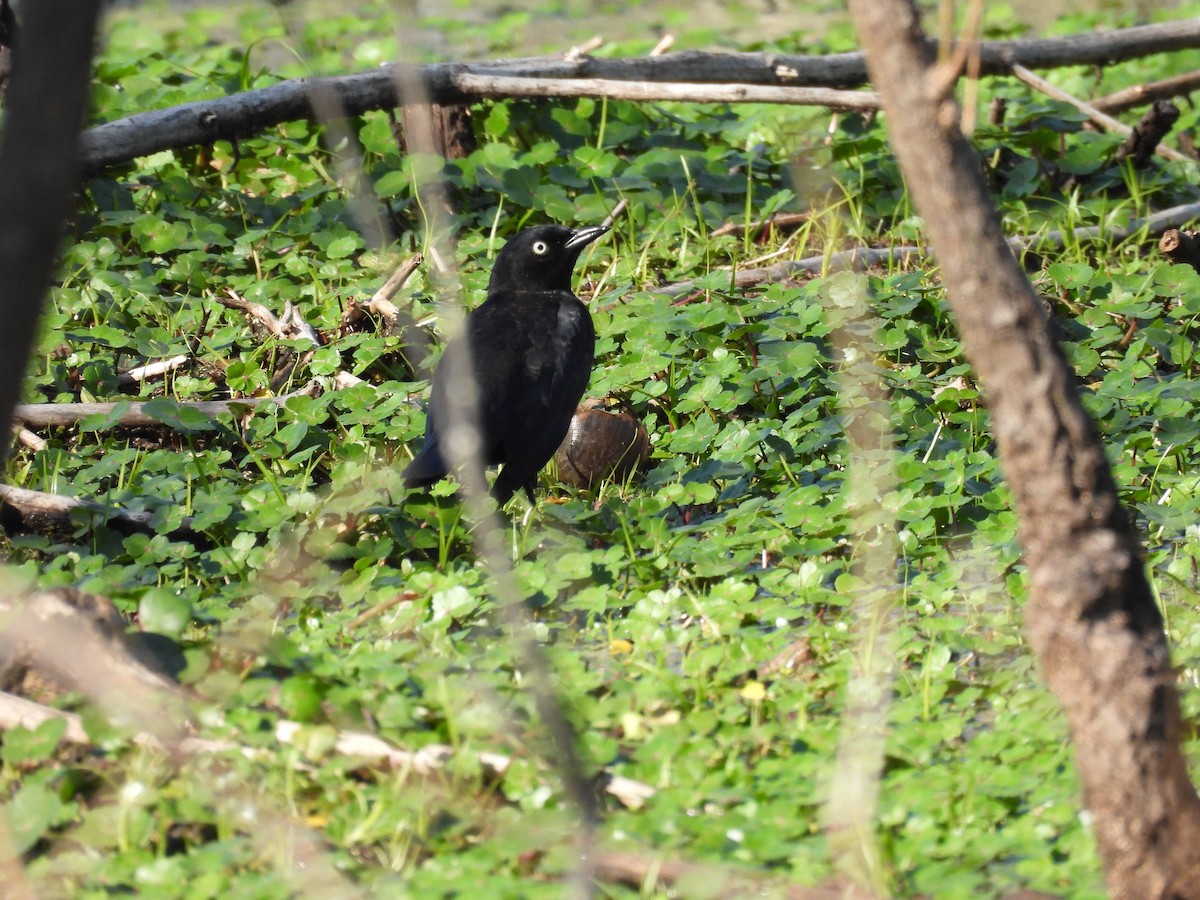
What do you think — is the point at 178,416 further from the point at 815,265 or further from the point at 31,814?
the point at 815,265

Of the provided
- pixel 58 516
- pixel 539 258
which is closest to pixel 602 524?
pixel 539 258

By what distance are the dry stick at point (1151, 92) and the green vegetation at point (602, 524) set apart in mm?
280

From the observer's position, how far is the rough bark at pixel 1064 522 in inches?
86.7

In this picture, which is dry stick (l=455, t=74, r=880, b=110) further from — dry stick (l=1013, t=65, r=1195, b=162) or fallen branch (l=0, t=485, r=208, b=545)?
fallen branch (l=0, t=485, r=208, b=545)

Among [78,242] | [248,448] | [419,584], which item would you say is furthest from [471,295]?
[419,584]

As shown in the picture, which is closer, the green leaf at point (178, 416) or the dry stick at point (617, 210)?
the green leaf at point (178, 416)

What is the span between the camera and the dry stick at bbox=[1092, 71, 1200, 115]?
749cm

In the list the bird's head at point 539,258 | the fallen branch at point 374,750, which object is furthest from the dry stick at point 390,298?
the fallen branch at point 374,750

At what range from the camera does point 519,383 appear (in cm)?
463

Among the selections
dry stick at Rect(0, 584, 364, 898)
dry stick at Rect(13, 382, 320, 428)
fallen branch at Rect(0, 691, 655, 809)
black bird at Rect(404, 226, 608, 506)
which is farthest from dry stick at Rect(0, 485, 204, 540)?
fallen branch at Rect(0, 691, 655, 809)

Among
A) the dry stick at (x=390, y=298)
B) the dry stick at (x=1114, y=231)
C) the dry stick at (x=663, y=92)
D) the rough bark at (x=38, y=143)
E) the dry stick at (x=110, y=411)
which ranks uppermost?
the rough bark at (x=38, y=143)

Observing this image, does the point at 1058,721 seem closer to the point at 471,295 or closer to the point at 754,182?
the point at 471,295

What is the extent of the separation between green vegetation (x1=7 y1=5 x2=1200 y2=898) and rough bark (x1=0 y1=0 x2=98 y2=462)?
359 mm

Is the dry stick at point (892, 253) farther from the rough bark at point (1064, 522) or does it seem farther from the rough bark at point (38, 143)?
the rough bark at point (38, 143)
